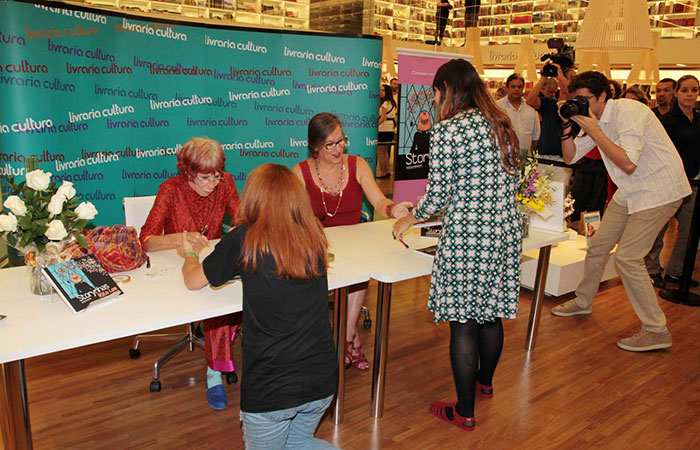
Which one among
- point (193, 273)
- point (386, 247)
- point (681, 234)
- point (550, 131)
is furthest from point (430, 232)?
point (550, 131)

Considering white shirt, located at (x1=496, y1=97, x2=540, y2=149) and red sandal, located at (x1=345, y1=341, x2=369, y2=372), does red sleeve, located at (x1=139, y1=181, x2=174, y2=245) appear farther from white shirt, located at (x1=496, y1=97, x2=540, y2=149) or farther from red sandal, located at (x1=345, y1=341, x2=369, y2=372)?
white shirt, located at (x1=496, y1=97, x2=540, y2=149)

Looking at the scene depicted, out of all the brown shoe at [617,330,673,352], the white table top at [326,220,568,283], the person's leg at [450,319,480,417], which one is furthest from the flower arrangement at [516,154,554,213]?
the brown shoe at [617,330,673,352]

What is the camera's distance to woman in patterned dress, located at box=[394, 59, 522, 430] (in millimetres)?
2186

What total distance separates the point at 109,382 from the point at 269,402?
1595mm

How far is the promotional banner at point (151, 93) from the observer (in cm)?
361

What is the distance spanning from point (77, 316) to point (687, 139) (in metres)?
4.39

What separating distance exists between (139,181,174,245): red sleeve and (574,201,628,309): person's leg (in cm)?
271

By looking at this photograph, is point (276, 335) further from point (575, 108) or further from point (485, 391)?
point (575, 108)

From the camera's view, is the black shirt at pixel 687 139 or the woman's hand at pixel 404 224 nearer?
the woman's hand at pixel 404 224

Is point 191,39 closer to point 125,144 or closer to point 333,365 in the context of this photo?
point 125,144

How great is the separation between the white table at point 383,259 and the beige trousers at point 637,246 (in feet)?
1.79

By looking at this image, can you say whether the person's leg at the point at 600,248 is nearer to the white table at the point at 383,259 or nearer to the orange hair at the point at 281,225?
the white table at the point at 383,259

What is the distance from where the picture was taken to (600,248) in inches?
146

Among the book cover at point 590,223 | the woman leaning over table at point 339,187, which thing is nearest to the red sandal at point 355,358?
the woman leaning over table at point 339,187
